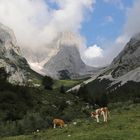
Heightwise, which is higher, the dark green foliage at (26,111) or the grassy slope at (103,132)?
the dark green foliage at (26,111)

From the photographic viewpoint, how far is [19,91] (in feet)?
473

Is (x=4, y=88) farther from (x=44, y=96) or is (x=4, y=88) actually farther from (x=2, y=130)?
(x=2, y=130)

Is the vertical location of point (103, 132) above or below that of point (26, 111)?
below

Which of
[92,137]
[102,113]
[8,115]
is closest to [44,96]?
[8,115]

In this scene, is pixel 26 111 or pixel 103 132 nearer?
pixel 103 132

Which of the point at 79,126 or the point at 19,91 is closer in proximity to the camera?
the point at 79,126

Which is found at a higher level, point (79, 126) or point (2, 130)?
point (2, 130)

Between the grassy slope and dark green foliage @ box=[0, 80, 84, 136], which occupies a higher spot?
dark green foliage @ box=[0, 80, 84, 136]

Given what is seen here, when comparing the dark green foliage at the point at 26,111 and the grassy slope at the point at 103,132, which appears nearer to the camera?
the grassy slope at the point at 103,132

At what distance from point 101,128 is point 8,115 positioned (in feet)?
215

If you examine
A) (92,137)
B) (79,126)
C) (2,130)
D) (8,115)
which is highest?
(8,115)

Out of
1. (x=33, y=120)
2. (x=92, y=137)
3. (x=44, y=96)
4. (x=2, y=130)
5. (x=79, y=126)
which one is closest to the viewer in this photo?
(x=92, y=137)

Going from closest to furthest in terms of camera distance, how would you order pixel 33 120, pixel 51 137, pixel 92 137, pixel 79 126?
1. pixel 92 137
2. pixel 51 137
3. pixel 79 126
4. pixel 33 120

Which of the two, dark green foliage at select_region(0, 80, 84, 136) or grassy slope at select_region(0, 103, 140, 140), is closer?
grassy slope at select_region(0, 103, 140, 140)
